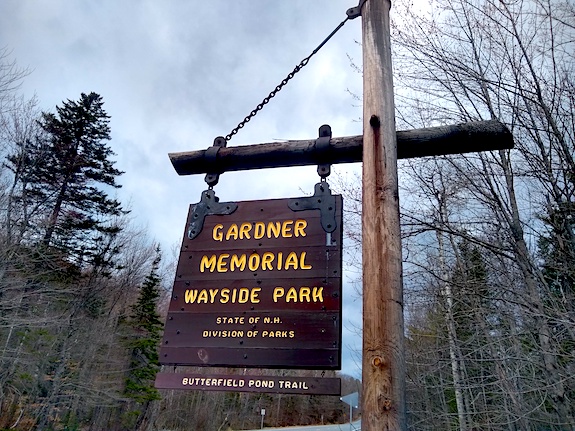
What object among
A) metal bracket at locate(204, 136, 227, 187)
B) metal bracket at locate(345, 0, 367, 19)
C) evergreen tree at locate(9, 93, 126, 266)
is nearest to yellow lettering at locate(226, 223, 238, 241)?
metal bracket at locate(204, 136, 227, 187)

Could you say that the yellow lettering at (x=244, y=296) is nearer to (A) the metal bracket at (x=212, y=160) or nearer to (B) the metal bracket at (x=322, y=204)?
(B) the metal bracket at (x=322, y=204)

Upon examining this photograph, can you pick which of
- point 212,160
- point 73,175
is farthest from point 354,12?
point 73,175

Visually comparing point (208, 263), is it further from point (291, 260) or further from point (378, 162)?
point (378, 162)

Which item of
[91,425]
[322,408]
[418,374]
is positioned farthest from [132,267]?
[322,408]

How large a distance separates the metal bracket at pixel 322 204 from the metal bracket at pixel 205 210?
433 millimetres

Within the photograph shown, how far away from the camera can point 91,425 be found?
20.0 metres

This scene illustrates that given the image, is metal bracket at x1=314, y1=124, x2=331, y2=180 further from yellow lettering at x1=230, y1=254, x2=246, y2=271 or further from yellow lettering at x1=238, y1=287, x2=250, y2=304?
yellow lettering at x1=238, y1=287, x2=250, y2=304

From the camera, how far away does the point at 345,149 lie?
2627mm

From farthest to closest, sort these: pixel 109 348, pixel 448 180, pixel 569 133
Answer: pixel 109 348
pixel 448 180
pixel 569 133

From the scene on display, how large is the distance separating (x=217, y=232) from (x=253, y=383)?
3.10ft

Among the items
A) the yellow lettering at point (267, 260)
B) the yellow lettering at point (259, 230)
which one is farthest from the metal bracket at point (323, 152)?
the yellow lettering at point (267, 260)

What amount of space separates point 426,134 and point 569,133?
140 inches

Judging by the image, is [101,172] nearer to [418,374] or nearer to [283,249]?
[418,374]

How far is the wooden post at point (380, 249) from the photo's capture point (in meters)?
1.79
